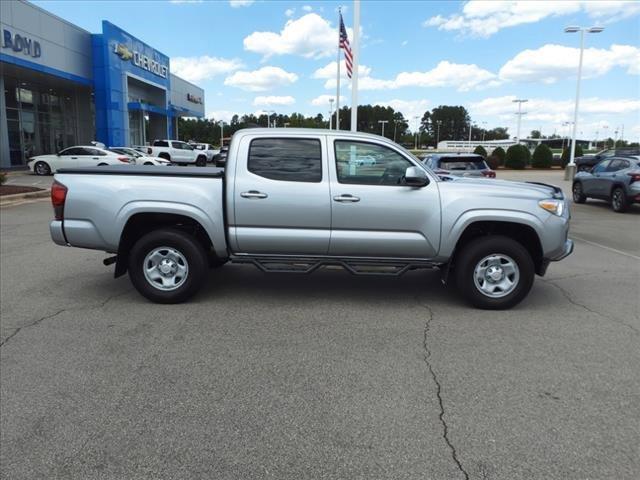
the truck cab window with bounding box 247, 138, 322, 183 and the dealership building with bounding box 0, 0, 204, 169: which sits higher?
the dealership building with bounding box 0, 0, 204, 169

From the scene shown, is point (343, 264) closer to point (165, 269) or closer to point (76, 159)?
point (165, 269)

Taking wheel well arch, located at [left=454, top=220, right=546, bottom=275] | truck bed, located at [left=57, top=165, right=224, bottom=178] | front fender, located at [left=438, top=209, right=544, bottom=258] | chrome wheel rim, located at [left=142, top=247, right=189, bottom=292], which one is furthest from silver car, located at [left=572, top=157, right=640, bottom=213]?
chrome wheel rim, located at [left=142, top=247, right=189, bottom=292]

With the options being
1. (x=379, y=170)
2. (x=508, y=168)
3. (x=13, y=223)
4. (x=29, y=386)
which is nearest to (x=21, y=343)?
(x=29, y=386)

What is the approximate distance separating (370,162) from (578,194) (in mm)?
14813

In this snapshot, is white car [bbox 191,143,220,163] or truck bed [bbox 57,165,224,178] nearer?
truck bed [bbox 57,165,224,178]

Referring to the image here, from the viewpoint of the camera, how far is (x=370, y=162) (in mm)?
5734

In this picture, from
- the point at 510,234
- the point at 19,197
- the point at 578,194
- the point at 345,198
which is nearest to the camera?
the point at 345,198

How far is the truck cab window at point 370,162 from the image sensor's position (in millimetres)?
5656

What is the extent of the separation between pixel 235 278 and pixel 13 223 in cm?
760

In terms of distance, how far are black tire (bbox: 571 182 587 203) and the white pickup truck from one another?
86.1ft

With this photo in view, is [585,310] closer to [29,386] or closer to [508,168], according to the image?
[29,386]

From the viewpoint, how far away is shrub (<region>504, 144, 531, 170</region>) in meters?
44.9

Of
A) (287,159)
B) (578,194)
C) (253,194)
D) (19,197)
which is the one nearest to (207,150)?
(19,197)

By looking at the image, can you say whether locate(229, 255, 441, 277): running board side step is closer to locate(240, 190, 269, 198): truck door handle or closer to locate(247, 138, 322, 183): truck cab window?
locate(240, 190, 269, 198): truck door handle
